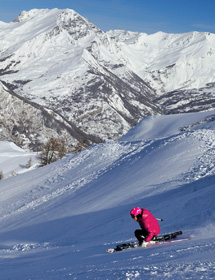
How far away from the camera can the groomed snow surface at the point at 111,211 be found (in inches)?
433

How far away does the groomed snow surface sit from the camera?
1099 centimetres

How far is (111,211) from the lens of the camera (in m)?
22.2

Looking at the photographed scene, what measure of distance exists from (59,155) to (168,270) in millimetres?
50530

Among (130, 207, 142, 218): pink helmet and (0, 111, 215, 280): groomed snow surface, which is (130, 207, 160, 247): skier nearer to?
(130, 207, 142, 218): pink helmet

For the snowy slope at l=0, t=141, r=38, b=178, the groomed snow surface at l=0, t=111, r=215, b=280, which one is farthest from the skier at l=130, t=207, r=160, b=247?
the snowy slope at l=0, t=141, r=38, b=178

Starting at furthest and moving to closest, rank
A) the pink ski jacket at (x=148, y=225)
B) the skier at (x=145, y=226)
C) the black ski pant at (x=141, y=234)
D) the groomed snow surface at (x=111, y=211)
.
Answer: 1. the black ski pant at (x=141, y=234)
2. the pink ski jacket at (x=148, y=225)
3. the skier at (x=145, y=226)
4. the groomed snow surface at (x=111, y=211)

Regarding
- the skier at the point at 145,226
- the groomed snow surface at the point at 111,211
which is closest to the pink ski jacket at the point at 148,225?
the skier at the point at 145,226

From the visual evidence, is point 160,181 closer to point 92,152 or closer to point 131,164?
point 131,164

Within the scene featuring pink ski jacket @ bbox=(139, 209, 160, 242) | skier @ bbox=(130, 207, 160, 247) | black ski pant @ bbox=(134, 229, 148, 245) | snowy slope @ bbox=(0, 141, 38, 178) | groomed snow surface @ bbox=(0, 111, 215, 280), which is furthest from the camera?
snowy slope @ bbox=(0, 141, 38, 178)

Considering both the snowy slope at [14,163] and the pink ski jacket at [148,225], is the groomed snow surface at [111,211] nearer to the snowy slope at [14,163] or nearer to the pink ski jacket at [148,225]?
the pink ski jacket at [148,225]

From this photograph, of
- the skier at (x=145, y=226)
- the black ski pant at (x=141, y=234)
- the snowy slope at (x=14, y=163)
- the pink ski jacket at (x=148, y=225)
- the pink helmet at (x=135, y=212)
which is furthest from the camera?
the snowy slope at (x=14, y=163)

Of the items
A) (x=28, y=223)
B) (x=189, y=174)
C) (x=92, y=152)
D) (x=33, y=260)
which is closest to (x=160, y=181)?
(x=189, y=174)

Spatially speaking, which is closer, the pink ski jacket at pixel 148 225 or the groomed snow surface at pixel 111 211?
the groomed snow surface at pixel 111 211

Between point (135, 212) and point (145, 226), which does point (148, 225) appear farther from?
point (135, 212)
